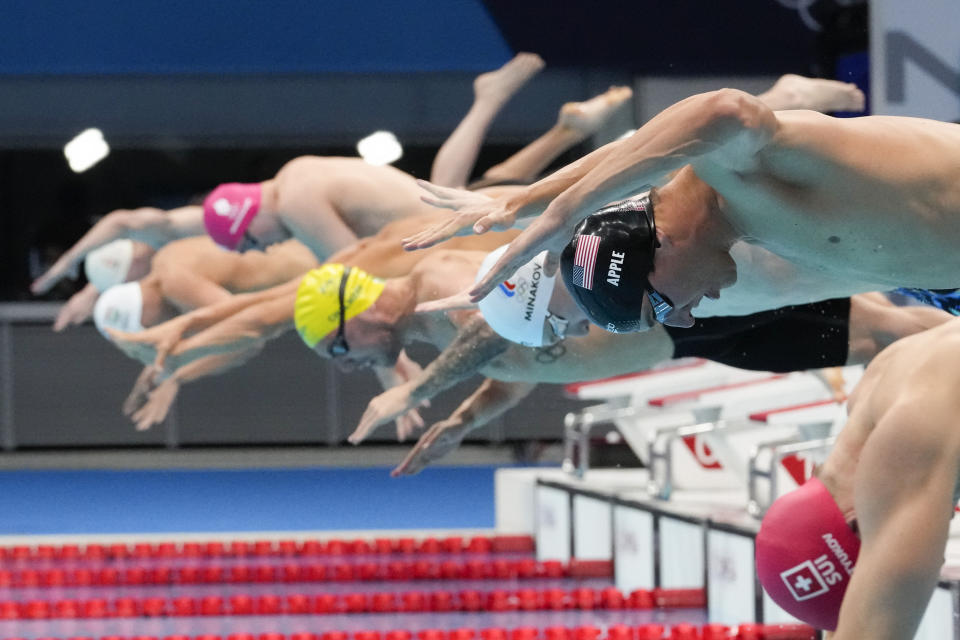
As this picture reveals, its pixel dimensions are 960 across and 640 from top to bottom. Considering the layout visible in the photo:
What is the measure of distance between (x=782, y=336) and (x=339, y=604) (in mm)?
1994

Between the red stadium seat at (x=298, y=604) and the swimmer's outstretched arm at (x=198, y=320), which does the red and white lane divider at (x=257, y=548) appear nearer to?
the red stadium seat at (x=298, y=604)

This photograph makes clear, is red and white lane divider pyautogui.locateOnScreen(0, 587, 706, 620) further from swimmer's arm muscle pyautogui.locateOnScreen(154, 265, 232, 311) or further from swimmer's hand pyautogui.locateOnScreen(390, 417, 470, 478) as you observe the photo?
swimmer's arm muscle pyautogui.locateOnScreen(154, 265, 232, 311)

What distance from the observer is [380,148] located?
36.1ft

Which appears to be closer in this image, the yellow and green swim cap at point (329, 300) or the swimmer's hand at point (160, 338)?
the yellow and green swim cap at point (329, 300)

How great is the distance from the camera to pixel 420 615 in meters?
4.70

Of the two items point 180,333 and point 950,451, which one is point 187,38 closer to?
point 180,333

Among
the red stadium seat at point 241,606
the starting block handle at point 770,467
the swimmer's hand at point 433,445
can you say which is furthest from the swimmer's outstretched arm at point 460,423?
the red stadium seat at point 241,606

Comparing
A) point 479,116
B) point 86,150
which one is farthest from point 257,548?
point 86,150

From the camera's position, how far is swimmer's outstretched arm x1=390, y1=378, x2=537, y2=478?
3699 mm

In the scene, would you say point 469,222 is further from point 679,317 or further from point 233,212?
point 233,212

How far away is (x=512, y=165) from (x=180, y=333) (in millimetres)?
1732

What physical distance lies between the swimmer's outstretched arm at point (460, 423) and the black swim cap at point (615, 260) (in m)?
1.40

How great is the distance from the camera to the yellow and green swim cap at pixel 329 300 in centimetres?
372

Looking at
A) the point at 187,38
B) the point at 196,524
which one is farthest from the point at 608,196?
the point at 187,38
